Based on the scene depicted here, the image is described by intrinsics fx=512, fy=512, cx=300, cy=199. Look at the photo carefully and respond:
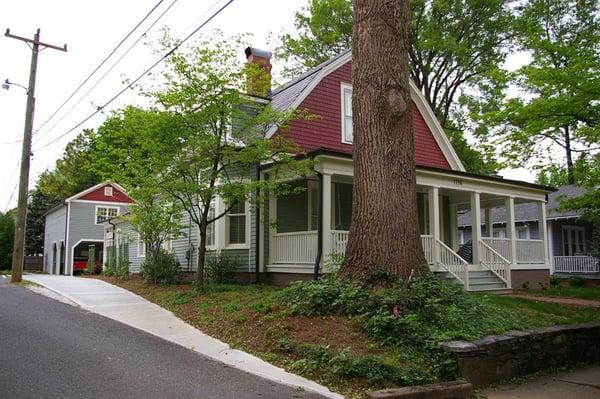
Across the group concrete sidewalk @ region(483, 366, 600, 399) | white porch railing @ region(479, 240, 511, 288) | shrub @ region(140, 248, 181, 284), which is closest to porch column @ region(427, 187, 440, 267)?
white porch railing @ region(479, 240, 511, 288)

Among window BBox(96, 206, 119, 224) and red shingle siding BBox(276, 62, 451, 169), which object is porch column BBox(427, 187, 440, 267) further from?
window BBox(96, 206, 119, 224)

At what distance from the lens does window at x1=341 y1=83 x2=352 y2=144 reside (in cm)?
1634

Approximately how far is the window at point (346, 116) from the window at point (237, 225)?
405 centimetres

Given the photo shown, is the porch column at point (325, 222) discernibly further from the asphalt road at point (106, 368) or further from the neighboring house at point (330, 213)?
the asphalt road at point (106, 368)

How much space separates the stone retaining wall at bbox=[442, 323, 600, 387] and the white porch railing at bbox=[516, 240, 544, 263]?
866 cm

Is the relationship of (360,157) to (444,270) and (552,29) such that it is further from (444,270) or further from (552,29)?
(552,29)

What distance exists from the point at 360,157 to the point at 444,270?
6631 mm

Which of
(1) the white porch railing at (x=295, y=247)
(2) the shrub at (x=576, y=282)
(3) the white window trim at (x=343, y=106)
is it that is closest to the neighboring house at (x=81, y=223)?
(3) the white window trim at (x=343, y=106)

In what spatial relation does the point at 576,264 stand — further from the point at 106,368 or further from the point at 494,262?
the point at 106,368

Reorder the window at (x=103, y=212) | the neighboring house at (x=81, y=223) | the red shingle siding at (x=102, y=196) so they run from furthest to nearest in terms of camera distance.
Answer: the window at (x=103, y=212)
the red shingle siding at (x=102, y=196)
the neighboring house at (x=81, y=223)

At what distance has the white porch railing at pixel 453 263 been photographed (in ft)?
44.8

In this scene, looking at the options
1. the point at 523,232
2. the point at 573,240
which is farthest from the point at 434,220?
the point at 573,240

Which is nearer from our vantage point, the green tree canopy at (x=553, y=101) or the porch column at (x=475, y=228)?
the green tree canopy at (x=553, y=101)

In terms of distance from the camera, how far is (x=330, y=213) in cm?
1320
